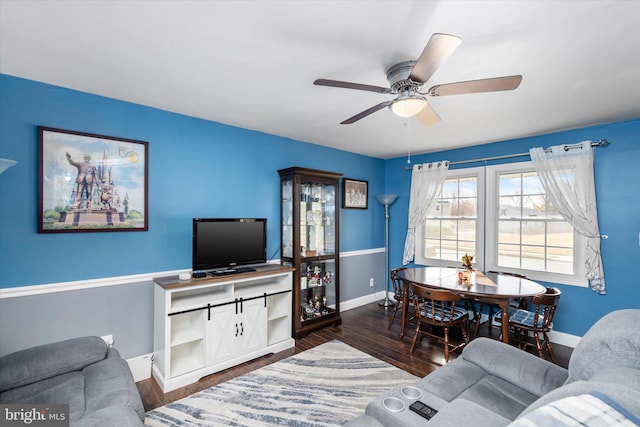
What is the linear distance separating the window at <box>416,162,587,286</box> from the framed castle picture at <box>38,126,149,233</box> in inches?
162

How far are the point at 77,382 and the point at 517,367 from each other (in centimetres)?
270

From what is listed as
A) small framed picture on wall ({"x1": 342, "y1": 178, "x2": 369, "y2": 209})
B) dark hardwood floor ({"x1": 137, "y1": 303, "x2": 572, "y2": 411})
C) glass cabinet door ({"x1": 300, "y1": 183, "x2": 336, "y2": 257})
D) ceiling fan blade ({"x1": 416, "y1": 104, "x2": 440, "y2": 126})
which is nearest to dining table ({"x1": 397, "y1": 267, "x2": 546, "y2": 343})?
dark hardwood floor ({"x1": 137, "y1": 303, "x2": 572, "y2": 411})

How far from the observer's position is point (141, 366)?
269cm

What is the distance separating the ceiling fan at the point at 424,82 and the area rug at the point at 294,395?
230 centimetres

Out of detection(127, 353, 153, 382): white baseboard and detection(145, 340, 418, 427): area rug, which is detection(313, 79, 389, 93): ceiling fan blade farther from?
detection(127, 353, 153, 382): white baseboard

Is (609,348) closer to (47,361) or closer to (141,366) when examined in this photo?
(47,361)

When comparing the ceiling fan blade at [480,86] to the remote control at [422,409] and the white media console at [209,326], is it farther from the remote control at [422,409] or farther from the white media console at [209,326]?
the white media console at [209,326]

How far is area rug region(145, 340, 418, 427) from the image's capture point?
2141 millimetres

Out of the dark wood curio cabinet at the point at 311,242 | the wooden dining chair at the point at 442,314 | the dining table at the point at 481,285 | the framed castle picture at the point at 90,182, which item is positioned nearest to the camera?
the framed castle picture at the point at 90,182

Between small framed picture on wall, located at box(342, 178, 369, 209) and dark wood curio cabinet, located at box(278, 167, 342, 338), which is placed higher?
small framed picture on wall, located at box(342, 178, 369, 209)

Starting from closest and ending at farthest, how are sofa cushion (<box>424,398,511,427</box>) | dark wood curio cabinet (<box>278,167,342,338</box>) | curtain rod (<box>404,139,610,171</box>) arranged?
1. sofa cushion (<box>424,398,511,427</box>)
2. curtain rod (<box>404,139,610,171</box>)
3. dark wood curio cabinet (<box>278,167,342,338</box>)

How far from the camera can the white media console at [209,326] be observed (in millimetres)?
2551

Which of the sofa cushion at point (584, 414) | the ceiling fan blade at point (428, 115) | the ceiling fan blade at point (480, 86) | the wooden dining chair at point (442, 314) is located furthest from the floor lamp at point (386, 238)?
the sofa cushion at point (584, 414)

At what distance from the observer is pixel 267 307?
10.7 ft
